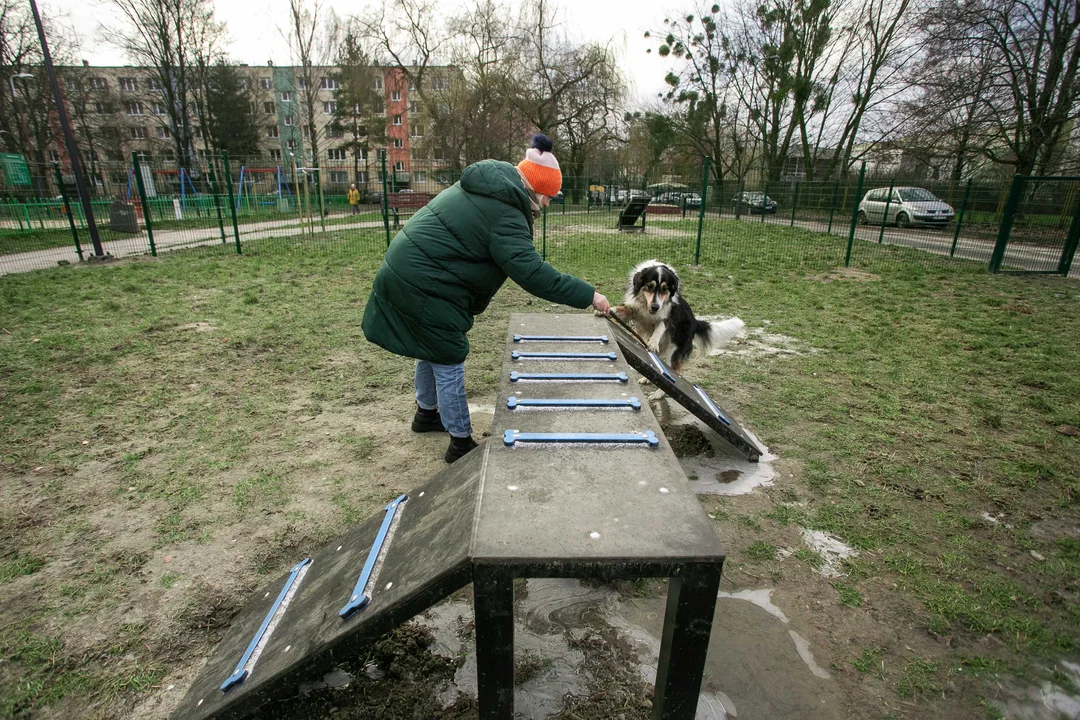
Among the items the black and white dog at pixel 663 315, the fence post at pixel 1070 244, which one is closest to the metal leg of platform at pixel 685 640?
the black and white dog at pixel 663 315

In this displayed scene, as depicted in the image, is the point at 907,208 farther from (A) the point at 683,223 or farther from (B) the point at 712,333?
(B) the point at 712,333

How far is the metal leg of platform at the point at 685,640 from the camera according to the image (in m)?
1.42

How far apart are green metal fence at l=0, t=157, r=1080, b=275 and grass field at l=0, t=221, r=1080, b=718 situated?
16.1 ft

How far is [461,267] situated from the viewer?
2.84 metres

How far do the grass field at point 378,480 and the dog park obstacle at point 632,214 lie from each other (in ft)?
28.4

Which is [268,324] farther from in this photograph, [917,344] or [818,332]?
[917,344]

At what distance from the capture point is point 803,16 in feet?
81.4

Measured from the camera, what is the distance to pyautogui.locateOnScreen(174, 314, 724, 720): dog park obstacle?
55.8 inches

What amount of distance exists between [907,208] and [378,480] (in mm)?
17398

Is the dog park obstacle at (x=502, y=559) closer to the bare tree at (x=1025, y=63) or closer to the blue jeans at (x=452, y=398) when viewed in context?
the blue jeans at (x=452, y=398)

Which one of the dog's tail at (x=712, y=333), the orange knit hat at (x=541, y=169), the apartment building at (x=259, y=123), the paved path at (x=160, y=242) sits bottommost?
the paved path at (x=160, y=242)

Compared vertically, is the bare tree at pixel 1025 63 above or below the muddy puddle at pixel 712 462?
above

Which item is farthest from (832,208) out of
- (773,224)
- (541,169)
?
(541,169)

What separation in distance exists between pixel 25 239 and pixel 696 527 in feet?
56.0
